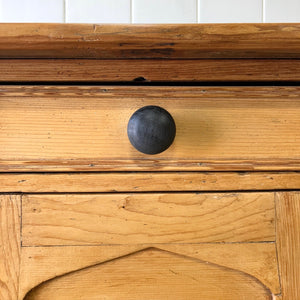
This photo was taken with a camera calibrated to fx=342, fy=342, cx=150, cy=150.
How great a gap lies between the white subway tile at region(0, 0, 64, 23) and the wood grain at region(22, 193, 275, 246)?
0.58 metres

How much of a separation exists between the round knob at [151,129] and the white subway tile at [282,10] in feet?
2.08

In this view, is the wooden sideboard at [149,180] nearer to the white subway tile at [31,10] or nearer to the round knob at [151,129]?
the round knob at [151,129]

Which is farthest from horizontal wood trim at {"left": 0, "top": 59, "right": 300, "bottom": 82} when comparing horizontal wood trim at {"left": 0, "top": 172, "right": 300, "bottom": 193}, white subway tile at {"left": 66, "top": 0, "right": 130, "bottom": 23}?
white subway tile at {"left": 66, "top": 0, "right": 130, "bottom": 23}

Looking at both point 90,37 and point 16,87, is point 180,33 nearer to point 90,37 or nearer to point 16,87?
point 90,37

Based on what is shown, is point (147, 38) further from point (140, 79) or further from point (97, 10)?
point (97, 10)

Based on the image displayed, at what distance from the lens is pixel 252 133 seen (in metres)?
0.40

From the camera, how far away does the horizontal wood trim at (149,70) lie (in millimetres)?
380

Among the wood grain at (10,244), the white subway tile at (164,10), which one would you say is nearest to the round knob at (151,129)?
the wood grain at (10,244)

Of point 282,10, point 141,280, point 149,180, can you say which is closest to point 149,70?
point 149,180

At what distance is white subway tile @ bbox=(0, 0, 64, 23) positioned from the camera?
812 mm

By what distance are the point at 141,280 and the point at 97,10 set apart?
2.13 feet

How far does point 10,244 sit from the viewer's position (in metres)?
0.39

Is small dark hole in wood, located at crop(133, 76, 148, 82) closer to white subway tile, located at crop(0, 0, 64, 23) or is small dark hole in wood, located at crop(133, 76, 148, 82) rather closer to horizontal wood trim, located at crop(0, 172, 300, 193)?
horizontal wood trim, located at crop(0, 172, 300, 193)

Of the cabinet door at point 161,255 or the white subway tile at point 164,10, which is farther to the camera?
the white subway tile at point 164,10
